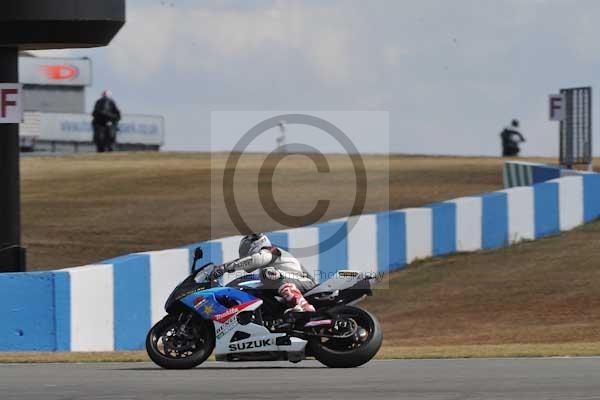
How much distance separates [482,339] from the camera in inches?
625

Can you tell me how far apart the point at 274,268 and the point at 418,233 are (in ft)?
36.5

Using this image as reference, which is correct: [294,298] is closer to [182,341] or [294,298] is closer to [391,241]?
[182,341]

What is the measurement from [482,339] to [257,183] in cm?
1849

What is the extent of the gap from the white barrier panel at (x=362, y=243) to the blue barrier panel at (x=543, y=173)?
971 centimetres

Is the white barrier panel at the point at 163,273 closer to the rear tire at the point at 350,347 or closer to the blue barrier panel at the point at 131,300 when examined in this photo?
the blue barrier panel at the point at 131,300

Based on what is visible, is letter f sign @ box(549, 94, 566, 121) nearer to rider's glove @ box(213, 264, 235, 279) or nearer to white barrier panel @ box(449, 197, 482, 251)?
white barrier panel @ box(449, 197, 482, 251)

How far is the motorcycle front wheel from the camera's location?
38.6 ft

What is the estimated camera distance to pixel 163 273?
16.0 m

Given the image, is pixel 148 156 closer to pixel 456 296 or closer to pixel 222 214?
pixel 222 214

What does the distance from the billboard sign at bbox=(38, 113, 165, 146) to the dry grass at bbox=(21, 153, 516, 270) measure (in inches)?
995

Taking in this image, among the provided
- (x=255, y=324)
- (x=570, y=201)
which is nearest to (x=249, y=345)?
(x=255, y=324)

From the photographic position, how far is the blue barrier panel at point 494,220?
24219mm

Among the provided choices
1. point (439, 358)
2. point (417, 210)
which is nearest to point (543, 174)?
point (417, 210)

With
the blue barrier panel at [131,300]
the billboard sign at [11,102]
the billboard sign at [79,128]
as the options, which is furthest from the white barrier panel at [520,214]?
the billboard sign at [79,128]
